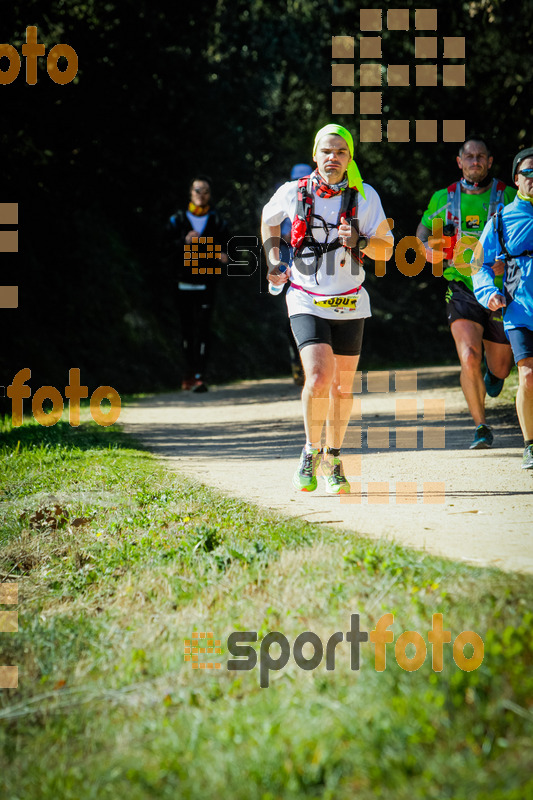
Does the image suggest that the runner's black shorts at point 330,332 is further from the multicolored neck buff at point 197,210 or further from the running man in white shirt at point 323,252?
the multicolored neck buff at point 197,210

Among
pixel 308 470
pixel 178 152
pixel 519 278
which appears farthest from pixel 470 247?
pixel 178 152

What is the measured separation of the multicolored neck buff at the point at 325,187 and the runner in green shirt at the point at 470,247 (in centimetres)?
195

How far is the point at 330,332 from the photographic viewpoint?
607cm

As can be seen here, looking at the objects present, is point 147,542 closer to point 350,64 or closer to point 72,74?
point 72,74

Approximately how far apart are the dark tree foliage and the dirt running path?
6.41 ft

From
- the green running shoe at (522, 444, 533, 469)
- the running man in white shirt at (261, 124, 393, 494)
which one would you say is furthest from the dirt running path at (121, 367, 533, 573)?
the running man in white shirt at (261, 124, 393, 494)

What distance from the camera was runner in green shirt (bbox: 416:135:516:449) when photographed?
301 inches

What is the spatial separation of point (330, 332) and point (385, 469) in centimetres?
136

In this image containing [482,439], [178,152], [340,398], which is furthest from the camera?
[178,152]

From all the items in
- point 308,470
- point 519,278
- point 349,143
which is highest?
point 349,143

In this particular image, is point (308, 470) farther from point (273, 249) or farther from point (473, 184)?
point (473, 184)

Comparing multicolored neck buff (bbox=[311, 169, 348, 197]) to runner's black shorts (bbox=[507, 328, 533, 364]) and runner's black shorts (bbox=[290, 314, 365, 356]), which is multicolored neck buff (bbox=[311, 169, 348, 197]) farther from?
runner's black shorts (bbox=[507, 328, 533, 364])

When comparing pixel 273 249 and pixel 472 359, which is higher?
pixel 273 249

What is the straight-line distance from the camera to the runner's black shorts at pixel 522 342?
6503mm
